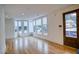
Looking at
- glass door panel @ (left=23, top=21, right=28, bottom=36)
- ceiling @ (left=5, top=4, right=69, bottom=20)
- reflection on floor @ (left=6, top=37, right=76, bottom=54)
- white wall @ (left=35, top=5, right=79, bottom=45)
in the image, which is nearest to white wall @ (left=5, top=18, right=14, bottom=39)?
glass door panel @ (left=23, top=21, right=28, bottom=36)

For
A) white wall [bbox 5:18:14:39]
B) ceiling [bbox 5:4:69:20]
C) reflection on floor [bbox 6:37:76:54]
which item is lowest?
reflection on floor [bbox 6:37:76:54]

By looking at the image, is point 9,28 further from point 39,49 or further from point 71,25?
point 71,25

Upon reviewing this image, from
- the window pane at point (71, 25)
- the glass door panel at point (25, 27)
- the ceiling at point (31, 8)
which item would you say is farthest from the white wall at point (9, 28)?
the window pane at point (71, 25)

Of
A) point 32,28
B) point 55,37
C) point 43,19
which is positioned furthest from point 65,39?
point 32,28

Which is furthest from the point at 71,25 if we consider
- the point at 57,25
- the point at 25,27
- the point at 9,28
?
the point at 25,27

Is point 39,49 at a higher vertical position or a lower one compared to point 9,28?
lower

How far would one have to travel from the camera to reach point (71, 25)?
7.82 metres

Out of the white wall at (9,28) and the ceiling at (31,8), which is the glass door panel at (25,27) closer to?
the white wall at (9,28)

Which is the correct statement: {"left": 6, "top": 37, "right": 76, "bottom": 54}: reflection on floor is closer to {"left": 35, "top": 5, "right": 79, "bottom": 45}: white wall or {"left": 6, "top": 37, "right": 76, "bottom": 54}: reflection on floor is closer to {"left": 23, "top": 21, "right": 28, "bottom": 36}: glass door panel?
{"left": 35, "top": 5, "right": 79, "bottom": 45}: white wall

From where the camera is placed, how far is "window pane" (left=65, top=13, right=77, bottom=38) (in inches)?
293

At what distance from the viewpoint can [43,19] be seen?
13656 mm
